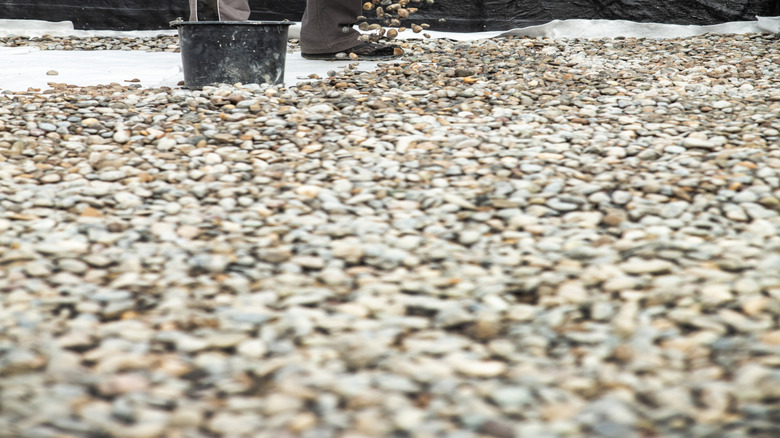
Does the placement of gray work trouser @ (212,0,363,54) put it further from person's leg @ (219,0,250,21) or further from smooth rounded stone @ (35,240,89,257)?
smooth rounded stone @ (35,240,89,257)

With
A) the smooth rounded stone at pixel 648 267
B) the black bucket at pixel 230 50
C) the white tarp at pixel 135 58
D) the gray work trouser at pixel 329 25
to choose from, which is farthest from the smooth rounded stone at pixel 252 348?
the gray work trouser at pixel 329 25

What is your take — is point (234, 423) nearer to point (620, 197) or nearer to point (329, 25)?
point (620, 197)

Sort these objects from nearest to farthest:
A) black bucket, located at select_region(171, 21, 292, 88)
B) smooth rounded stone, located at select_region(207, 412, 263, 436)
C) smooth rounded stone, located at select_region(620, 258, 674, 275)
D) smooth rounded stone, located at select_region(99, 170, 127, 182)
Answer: smooth rounded stone, located at select_region(207, 412, 263, 436) → smooth rounded stone, located at select_region(620, 258, 674, 275) → smooth rounded stone, located at select_region(99, 170, 127, 182) → black bucket, located at select_region(171, 21, 292, 88)

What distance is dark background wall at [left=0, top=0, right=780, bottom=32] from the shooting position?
5.81 metres

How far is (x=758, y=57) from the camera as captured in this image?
411 centimetres

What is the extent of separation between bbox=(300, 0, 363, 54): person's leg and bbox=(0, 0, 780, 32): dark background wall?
1618mm

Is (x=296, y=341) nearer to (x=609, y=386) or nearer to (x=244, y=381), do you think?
(x=244, y=381)

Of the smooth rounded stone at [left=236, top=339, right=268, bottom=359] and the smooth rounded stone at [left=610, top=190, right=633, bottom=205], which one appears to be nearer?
the smooth rounded stone at [left=236, top=339, right=268, bottom=359]

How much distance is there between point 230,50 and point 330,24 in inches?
42.9

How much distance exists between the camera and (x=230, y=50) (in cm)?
340

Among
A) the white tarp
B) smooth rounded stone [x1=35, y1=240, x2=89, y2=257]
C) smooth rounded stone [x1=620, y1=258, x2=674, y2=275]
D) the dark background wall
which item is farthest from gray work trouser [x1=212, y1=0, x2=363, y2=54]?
smooth rounded stone [x1=620, y1=258, x2=674, y2=275]

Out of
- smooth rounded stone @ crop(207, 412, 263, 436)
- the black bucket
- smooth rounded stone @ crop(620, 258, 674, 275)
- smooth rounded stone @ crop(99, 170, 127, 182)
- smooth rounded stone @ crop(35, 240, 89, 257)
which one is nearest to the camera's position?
smooth rounded stone @ crop(207, 412, 263, 436)

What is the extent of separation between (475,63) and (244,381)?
3.03 meters

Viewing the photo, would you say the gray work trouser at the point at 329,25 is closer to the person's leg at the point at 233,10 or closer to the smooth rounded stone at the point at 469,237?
the person's leg at the point at 233,10
